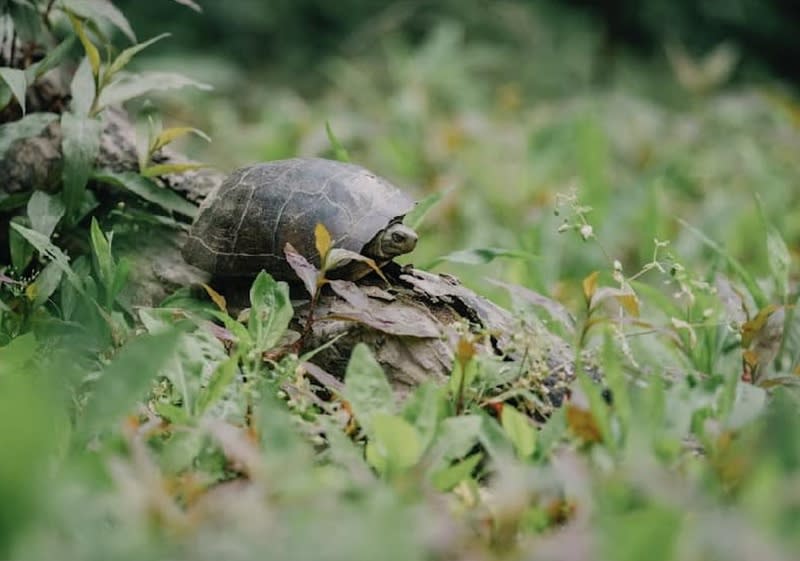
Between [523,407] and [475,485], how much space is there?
0.36 metres

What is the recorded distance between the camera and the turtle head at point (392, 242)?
7.28 feet

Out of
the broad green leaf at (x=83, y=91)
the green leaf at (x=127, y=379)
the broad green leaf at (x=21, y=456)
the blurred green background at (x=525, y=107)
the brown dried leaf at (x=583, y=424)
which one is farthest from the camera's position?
the blurred green background at (x=525, y=107)

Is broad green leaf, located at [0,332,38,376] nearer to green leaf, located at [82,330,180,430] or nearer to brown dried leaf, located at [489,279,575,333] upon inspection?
green leaf, located at [82,330,180,430]

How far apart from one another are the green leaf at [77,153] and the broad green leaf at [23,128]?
46 mm

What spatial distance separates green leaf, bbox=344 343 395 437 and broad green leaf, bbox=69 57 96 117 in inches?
43.4

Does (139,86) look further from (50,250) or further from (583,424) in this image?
(583,424)

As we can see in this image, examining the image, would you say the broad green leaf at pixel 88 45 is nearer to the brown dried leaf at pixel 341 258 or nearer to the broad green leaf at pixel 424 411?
the brown dried leaf at pixel 341 258

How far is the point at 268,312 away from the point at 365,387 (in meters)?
0.35

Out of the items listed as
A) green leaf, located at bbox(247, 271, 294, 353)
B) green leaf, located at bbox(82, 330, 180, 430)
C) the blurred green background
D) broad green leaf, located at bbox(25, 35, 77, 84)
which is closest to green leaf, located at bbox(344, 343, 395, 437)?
green leaf, located at bbox(247, 271, 294, 353)

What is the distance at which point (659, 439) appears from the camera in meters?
1.58

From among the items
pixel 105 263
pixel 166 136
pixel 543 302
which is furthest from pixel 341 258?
pixel 166 136

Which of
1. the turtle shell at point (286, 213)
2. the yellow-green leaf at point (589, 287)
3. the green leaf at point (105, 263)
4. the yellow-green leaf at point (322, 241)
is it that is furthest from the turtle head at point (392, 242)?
the green leaf at point (105, 263)

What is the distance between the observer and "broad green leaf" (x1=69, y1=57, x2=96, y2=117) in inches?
96.4

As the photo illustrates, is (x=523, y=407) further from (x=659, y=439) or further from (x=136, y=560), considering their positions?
(x=136, y=560)
